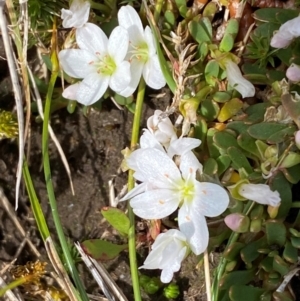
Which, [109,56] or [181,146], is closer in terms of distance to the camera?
[181,146]

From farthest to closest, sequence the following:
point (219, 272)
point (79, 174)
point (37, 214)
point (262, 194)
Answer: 1. point (79, 174)
2. point (37, 214)
3. point (219, 272)
4. point (262, 194)

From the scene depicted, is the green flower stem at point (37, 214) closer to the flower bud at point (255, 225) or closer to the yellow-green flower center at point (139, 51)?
the yellow-green flower center at point (139, 51)

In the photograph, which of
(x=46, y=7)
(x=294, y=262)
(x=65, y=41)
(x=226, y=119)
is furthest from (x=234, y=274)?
(x=46, y=7)

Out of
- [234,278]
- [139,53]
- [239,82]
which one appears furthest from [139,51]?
[234,278]

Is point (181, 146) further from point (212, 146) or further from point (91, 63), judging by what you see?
point (91, 63)

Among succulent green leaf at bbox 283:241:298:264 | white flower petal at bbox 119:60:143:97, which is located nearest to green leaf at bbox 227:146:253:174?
succulent green leaf at bbox 283:241:298:264

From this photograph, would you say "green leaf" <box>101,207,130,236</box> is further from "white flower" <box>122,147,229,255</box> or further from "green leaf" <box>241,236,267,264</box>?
"green leaf" <box>241,236,267,264</box>

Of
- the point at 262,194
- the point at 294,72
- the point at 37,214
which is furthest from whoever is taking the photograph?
the point at 37,214
